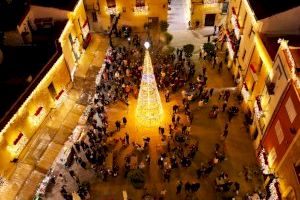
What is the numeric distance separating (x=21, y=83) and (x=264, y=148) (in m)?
20.7

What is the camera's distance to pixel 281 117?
2661 centimetres

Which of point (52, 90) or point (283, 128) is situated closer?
point (283, 128)

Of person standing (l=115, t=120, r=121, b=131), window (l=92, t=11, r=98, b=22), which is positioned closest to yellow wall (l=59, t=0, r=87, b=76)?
window (l=92, t=11, r=98, b=22)

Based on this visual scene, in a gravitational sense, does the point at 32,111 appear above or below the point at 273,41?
below

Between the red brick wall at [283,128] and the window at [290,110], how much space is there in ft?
0.84

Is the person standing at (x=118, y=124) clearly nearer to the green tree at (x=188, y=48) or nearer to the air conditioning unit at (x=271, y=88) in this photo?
the green tree at (x=188, y=48)

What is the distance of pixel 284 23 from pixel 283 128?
1035cm

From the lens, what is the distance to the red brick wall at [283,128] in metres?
24.1

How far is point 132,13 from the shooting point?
141 ft

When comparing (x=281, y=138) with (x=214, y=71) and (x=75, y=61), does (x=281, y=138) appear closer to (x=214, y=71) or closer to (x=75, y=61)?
(x=214, y=71)

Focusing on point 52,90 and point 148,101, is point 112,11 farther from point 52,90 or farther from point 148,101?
point 148,101

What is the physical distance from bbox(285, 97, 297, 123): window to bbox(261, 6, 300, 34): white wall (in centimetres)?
895

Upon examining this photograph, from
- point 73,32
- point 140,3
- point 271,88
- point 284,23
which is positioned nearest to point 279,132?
point 271,88

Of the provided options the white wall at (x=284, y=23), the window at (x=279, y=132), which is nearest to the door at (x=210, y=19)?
the white wall at (x=284, y=23)
